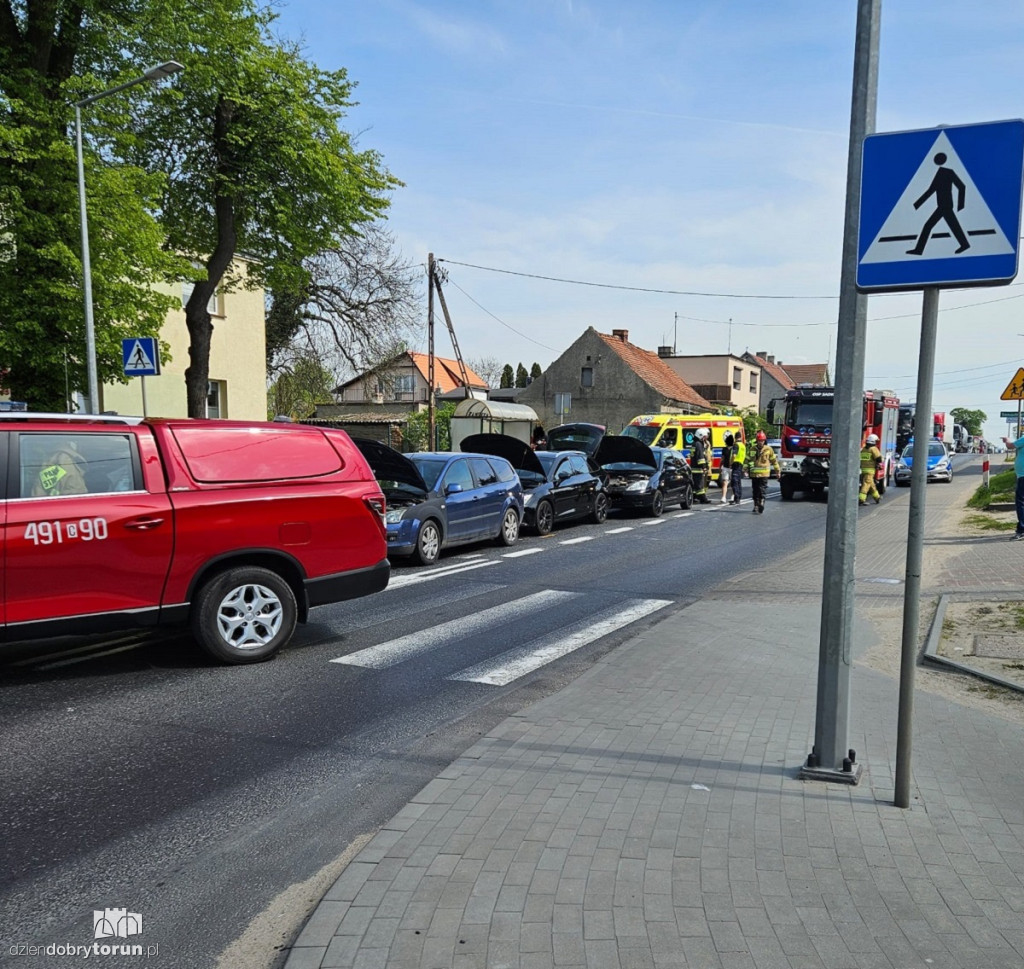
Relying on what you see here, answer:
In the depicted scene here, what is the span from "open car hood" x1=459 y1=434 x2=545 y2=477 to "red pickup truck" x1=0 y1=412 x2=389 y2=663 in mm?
8476

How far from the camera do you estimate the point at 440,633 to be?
26.6 ft

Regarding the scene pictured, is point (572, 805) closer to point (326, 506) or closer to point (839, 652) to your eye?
point (839, 652)

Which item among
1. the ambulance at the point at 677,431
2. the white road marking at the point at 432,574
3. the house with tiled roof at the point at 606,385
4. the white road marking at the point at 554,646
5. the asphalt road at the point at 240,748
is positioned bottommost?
the white road marking at the point at 432,574

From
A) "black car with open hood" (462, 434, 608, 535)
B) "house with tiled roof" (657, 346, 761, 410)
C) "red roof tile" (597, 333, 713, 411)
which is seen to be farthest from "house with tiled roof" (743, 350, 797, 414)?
"black car with open hood" (462, 434, 608, 535)

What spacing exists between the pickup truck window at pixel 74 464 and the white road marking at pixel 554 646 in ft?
9.30

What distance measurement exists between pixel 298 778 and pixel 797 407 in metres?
23.3

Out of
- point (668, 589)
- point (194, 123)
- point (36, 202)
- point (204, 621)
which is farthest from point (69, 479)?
point (194, 123)

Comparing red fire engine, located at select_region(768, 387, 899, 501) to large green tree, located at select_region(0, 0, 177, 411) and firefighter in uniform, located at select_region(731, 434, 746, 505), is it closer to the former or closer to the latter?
firefighter in uniform, located at select_region(731, 434, 746, 505)

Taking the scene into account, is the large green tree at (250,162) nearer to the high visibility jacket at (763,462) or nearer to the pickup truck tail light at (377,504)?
the high visibility jacket at (763,462)

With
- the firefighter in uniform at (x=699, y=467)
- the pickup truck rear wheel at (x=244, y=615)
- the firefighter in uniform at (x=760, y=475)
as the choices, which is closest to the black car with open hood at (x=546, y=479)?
the firefighter in uniform at (x=760, y=475)

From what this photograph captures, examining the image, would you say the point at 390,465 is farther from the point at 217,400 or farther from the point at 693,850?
the point at 217,400

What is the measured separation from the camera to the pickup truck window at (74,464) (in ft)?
19.6

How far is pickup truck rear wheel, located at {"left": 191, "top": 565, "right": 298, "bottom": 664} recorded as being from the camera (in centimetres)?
664

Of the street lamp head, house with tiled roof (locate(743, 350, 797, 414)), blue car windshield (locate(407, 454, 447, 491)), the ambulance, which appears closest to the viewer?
blue car windshield (locate(407, 454, 447, 491))
